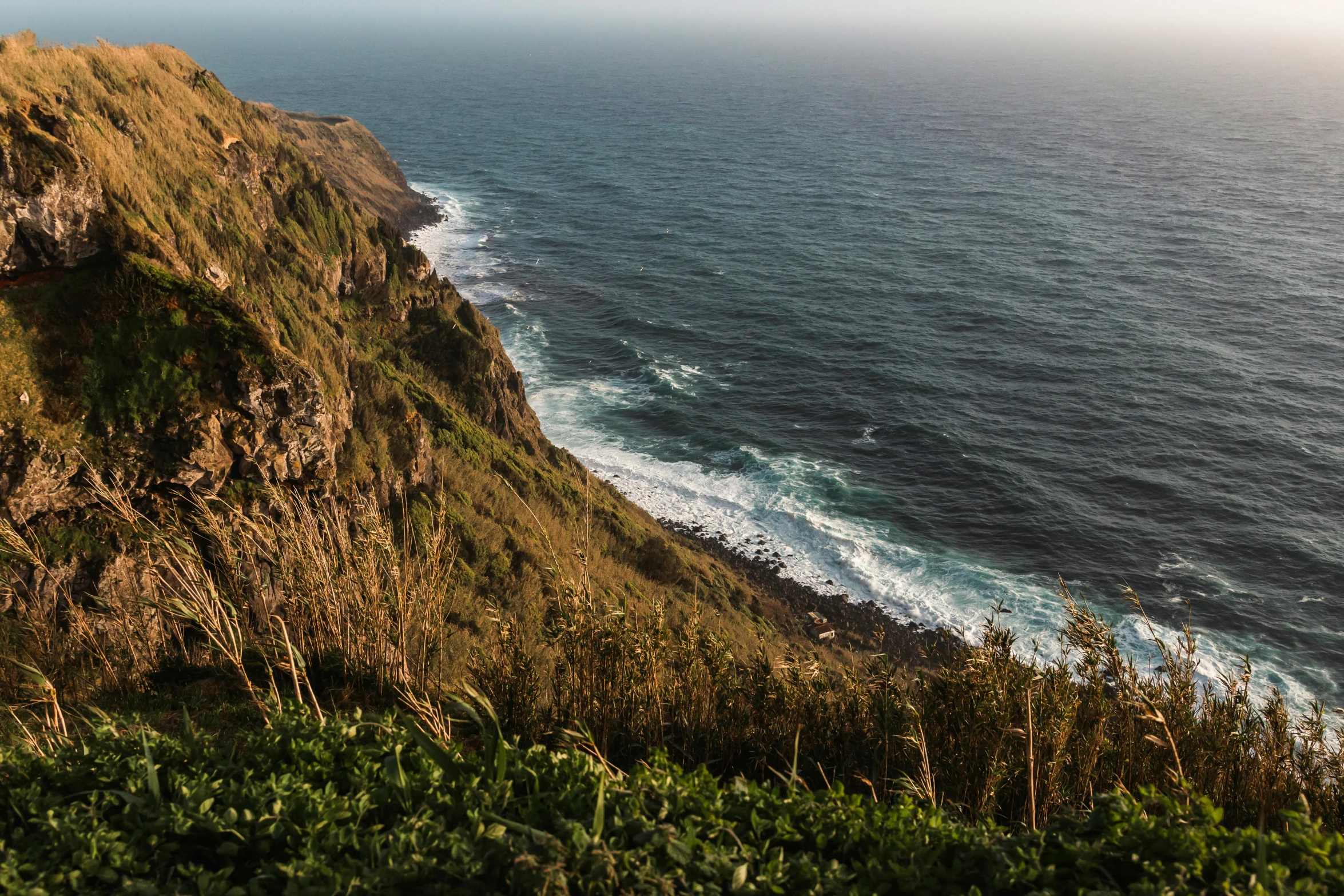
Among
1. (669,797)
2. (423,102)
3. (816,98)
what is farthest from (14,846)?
(816,98)

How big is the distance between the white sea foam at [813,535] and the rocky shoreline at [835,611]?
0.53 meters

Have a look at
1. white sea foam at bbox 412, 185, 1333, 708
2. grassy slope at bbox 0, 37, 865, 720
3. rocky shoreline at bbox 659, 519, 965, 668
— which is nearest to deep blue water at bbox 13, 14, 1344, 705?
white sea foam at bbox 412, 185, 1333, 708

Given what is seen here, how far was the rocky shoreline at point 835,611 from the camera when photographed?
96.6ft

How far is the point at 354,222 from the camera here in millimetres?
28875

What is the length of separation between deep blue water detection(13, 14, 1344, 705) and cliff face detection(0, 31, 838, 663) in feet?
31.0

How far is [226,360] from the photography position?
12750mm

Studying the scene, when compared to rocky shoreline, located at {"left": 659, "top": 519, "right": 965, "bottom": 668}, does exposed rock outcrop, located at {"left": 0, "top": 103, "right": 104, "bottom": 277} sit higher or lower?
higher

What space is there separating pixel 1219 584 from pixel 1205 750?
3131 centimetres

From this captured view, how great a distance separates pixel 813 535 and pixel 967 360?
2146 cm

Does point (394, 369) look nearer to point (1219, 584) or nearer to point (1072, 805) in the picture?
point (1072, 805)

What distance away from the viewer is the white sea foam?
29891 mm

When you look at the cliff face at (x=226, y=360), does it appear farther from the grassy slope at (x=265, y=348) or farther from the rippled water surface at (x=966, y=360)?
the rippled water surface at (x=966, y=360)

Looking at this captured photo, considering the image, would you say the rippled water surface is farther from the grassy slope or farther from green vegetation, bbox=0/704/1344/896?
green vegetation, bbox=0/704/1344/896

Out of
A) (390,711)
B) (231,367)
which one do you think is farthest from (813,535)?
(390,711)
